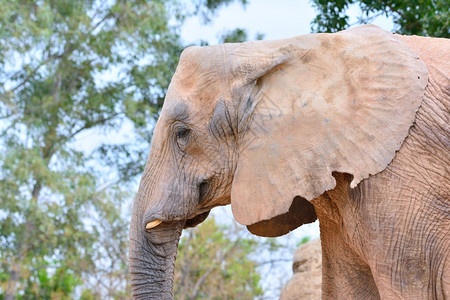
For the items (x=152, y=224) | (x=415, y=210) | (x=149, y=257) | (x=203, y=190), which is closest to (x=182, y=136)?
(x=203, y=190)

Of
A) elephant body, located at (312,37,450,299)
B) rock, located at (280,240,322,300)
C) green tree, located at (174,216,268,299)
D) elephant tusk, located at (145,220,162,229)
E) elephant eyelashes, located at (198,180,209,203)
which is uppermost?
green tree, located at (174,216,268,299)

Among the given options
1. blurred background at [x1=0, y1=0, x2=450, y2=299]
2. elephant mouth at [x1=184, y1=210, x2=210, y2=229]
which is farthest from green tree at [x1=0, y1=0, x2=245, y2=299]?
elephant mouth at [x1=184, y1=210, x2=210, y2=229]

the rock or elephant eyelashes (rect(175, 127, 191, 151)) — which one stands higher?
the rock

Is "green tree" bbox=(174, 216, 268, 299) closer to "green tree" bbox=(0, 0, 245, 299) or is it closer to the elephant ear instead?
"green tree" bbox=(0, 0, 245, 299)

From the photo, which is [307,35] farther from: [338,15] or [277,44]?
[338,15]

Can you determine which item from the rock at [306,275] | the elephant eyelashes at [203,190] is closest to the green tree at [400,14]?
the rock at [306,275]

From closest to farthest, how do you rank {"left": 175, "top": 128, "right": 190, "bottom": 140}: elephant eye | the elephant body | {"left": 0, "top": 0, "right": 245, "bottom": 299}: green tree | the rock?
1. the elephant body
2. {"left": 175, "top": 128, "right": 190, "bottom": 140}: elephant eye
3. the rock
4. {"left": 0, "top": 0, "right": 245, "bottom": 299}: green tree

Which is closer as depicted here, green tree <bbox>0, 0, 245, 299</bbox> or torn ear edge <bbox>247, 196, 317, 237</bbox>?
torn ear edge <bbox>247, 196, 317, 237</bbox>

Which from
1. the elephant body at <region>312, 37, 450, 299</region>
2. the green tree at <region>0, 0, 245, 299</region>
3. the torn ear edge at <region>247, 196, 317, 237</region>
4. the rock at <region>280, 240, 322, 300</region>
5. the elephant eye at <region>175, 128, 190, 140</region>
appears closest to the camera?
the elephant body at <region>312, 37, 450, 299</region>

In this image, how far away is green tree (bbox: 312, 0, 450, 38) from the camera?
6195 millimetres

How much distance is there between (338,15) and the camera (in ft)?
21.1

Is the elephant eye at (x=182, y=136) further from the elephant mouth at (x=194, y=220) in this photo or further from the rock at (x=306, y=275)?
the rock at (x=306, y=275)

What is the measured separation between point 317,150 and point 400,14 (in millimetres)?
3860

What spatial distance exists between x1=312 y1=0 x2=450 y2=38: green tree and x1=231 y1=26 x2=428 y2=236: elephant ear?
3066mm
